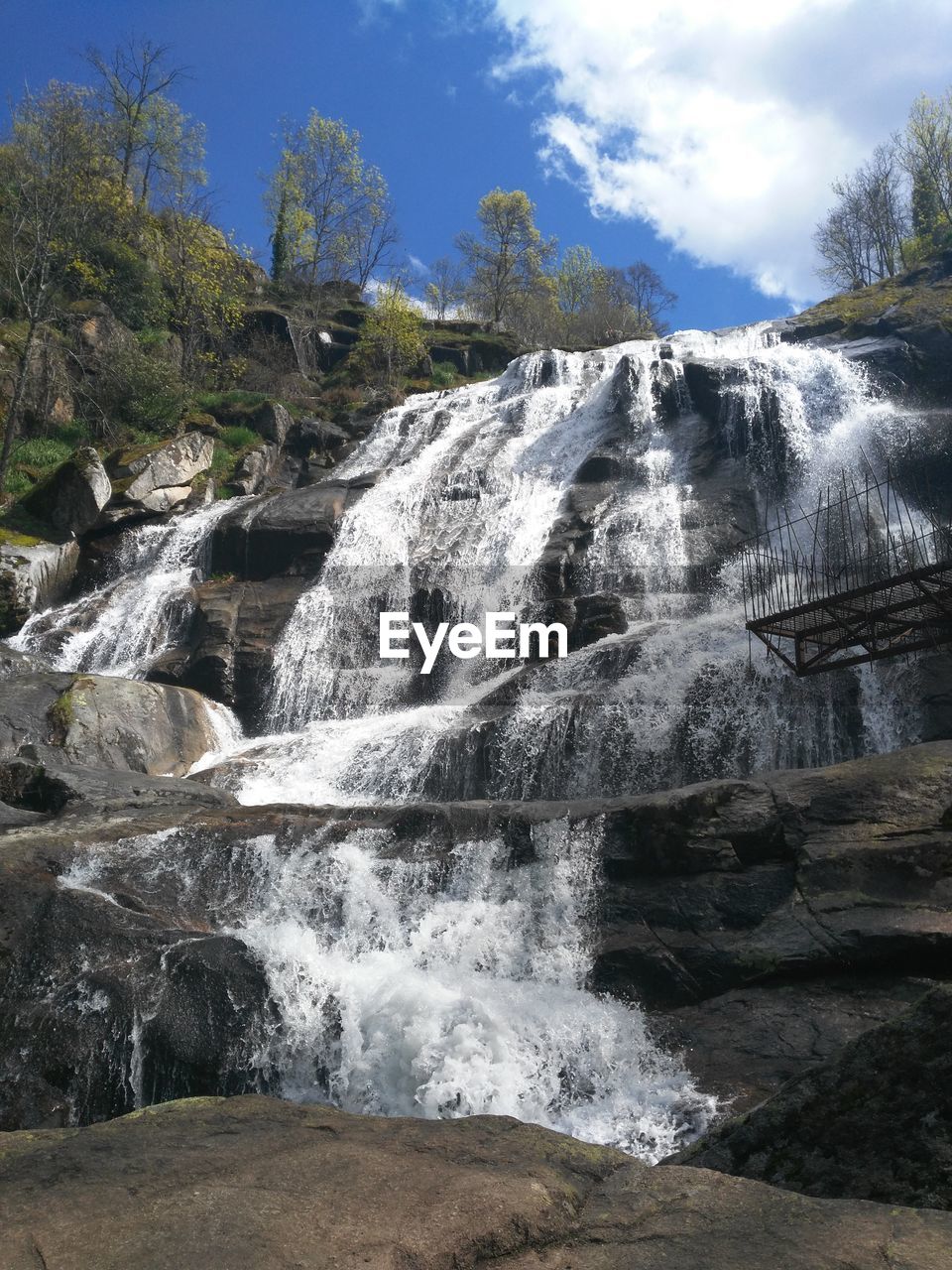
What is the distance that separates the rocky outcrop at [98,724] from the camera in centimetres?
1472

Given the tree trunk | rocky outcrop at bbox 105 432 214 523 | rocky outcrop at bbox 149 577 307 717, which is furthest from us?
the tree trunk

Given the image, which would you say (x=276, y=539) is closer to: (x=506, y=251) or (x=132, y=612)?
(x=132, y=612)

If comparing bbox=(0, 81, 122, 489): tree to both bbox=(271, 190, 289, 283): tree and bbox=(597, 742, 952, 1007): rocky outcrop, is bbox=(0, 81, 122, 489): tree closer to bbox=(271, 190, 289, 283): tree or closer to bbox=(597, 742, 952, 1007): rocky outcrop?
bbox=(271, 190, 289, 283): tree

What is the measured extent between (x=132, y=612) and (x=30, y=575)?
9.86 feet

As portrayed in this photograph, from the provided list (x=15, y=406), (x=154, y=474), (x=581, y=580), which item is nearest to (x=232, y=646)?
(x=581, y=580)

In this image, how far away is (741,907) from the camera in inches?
330

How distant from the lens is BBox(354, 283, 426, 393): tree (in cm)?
3894

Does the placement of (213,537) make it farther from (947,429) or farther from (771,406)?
(947,429)

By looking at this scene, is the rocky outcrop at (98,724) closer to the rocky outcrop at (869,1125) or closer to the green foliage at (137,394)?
the rocky outcrop at (869,1125)

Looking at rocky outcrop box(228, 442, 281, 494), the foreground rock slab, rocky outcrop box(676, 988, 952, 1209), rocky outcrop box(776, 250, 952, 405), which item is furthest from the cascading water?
rocky outcrop box(228, 442, 281, 494)

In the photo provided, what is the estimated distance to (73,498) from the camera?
23.6 meters

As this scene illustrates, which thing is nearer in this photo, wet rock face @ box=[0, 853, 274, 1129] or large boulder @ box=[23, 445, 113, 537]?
wet rock face @ box=[0, 853, 274, 1129]

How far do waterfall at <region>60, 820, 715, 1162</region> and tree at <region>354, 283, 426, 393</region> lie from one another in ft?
104

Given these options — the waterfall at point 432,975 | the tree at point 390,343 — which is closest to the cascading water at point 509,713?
the waterfall at point 432,975
